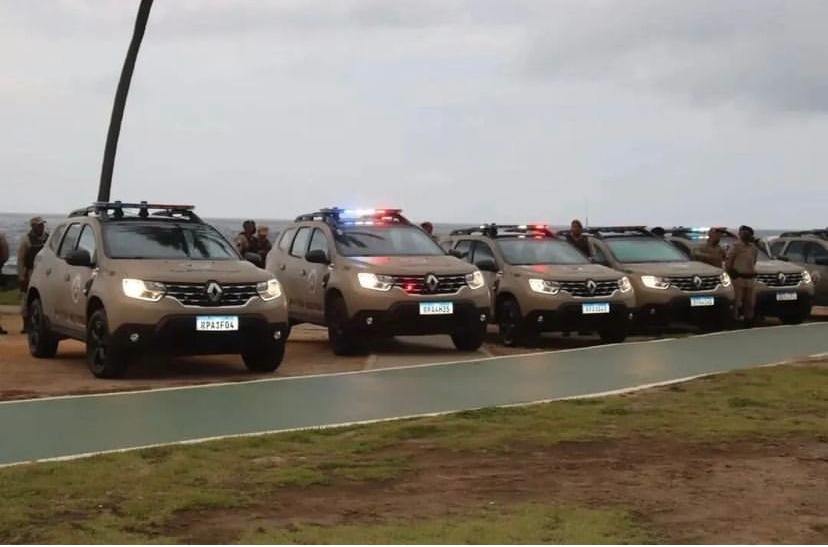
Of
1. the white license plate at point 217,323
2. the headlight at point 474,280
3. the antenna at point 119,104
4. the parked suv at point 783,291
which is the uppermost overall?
the antenna at point 119,104

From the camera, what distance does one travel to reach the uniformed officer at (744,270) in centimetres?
2116

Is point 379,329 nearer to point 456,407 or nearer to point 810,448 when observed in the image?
point 456,407

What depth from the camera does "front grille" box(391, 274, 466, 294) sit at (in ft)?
53.1

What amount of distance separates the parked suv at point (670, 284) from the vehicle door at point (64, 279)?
8337 millimetres

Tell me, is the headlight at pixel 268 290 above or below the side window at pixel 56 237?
below

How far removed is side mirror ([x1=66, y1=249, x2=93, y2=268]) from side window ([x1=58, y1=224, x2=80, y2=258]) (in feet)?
3.52

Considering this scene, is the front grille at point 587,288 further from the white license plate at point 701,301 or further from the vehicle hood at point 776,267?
the vehicle hood at point 776,267

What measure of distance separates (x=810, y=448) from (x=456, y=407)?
10.9 ft

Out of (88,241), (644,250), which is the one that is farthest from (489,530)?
(644,250)

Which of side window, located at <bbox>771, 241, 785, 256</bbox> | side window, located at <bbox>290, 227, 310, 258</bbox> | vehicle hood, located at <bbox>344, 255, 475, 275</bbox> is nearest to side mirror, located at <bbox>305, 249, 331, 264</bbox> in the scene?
vehicle hood, located at <bbox>344, 255, 475, 275</bbox>

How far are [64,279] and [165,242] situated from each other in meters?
1.36

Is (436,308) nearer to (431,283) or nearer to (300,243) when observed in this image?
(431,283)

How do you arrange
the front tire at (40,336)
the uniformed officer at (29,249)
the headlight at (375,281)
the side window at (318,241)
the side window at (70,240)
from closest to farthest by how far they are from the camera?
the side window at (70,240)
the front tire at (40,336)
the headlight at (375,281)
the side window at (318,241)
the uniformed officer at (29,249)

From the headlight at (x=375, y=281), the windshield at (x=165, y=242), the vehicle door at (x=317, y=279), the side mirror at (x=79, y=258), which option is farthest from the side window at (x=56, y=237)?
the headlight at (x=375, y=281)
